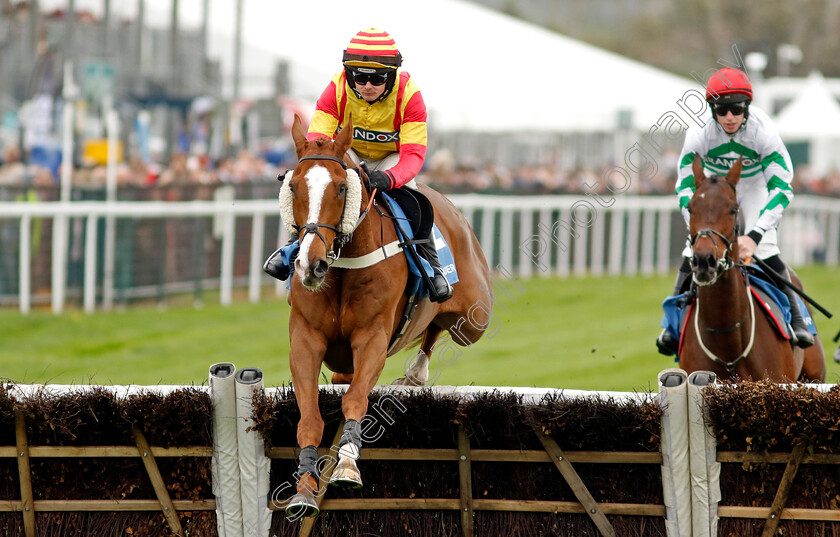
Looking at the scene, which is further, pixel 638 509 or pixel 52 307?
pixel 52 307

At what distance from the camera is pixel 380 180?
521cm

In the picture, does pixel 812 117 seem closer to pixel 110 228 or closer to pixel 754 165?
pixel 110 228

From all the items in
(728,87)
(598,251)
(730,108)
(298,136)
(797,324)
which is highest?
(728,87)

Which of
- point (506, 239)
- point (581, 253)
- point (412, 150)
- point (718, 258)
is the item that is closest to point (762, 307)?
point (718, 258)

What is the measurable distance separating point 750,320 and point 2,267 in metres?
7.79

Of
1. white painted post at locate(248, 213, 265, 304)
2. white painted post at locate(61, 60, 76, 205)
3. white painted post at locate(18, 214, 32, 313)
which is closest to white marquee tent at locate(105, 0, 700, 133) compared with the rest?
white painted post at locate(248, 213, 265, 304)

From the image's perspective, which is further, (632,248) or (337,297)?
(632,248)

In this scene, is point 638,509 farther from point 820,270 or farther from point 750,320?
point 820,270

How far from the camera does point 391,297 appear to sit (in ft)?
17.1

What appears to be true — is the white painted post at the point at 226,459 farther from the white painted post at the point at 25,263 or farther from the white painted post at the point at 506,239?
the white painted post at the point at 506,239

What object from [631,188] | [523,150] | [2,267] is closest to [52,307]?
[2,267]

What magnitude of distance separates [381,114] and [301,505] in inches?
79.9

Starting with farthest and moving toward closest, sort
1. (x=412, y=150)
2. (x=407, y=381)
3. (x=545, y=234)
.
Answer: (x=545, y=234)
(x=407, y=381)
(x=412, y=150)

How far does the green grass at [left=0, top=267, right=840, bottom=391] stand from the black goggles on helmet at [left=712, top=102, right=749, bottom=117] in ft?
12.4
